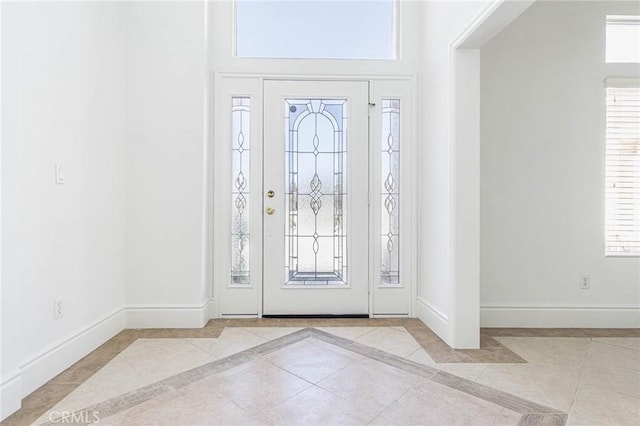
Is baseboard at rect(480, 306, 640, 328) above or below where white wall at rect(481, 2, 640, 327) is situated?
below

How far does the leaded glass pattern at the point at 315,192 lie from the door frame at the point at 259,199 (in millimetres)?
253

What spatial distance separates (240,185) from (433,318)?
2005 millimetres

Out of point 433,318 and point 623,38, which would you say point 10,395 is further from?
point 623,38

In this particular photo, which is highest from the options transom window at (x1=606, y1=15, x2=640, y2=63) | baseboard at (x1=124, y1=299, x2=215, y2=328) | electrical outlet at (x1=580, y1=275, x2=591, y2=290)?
transom window at (x1=606, y1=15, x2=640, y2=63)

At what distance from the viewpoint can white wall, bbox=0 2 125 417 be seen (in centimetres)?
164

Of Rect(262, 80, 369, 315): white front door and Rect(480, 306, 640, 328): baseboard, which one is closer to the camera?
Rect(480, 306, 640, 328): baseboard

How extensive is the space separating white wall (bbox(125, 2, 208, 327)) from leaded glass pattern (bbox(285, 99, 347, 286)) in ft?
2.68

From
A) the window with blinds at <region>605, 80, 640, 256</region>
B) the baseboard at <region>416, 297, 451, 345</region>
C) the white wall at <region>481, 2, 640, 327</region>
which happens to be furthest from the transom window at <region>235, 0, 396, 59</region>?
the baseboard at <region>416, 297, 451, 345</region>

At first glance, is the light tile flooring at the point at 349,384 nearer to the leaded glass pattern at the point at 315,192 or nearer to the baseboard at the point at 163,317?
the baseboard at the point at 163,317

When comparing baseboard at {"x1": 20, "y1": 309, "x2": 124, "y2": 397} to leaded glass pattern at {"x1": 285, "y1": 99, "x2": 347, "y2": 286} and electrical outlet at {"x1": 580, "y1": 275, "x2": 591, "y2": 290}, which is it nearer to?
leaded glass pattern at {"x1": 285, "y1": 99, "x2": 347, "y2": 286}

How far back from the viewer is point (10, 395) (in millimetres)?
1590

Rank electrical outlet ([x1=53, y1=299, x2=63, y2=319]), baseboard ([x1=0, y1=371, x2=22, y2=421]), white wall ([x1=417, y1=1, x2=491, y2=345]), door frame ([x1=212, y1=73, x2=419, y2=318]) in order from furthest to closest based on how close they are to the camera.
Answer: door frame ([x1=212, y1=73, x2=419, y2=318]), white wall ([x1=417, y1=1, x2=491, y2=345]), electrical outlet ([x1=53, y1=299, x2=63, y2=319]), baseboard ([x1=0, y1=371, x2=22, y2=421])

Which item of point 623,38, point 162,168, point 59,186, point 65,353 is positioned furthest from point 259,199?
point 623,38

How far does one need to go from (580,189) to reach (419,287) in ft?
5.23
